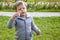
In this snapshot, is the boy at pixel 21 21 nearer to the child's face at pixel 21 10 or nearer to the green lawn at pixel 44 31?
the child's face at pixel 21 10

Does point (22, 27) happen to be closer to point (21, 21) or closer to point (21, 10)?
point (21, 21)

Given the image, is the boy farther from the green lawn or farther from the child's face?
the green lawn

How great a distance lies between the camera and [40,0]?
1234 centimetres

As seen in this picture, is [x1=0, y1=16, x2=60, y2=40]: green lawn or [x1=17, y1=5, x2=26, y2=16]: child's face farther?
[x1=0, y1=16, x2=60, y2=40]: green lawn

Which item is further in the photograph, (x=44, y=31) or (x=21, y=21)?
(x=44, y=31)

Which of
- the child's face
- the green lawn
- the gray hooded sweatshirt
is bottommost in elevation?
the green lawn

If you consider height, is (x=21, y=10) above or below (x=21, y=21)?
above

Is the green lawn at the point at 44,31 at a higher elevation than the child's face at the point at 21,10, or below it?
below

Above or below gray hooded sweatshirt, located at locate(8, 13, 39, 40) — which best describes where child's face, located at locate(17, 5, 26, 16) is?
above

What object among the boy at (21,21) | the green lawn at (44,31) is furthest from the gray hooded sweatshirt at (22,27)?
the green lawn at (44,31)

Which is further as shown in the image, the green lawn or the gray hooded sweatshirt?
the green lawn

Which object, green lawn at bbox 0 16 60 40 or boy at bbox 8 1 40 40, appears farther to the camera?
green lawn at bbox 0 16 60 40

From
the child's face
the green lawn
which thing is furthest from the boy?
the green lawn

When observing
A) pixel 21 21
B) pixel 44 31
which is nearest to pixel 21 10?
pixel 21 21
